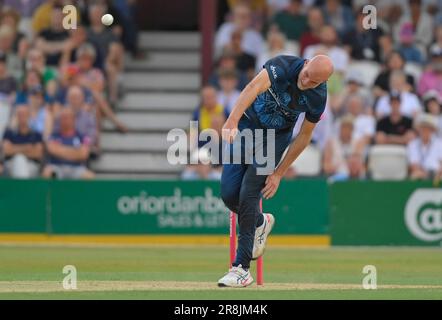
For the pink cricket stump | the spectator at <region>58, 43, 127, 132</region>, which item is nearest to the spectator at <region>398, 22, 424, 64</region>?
the spectator at <region>58, 43, 127, 132</region>

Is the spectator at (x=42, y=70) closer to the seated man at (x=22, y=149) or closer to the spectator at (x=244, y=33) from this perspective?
the seated man at (x=22, y=149)

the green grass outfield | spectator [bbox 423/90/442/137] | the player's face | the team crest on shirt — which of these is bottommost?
the green grass outfield

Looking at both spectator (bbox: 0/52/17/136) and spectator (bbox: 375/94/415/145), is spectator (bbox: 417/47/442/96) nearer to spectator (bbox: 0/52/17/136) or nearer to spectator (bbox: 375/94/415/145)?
spectator (bbox: 375/94/415/145)

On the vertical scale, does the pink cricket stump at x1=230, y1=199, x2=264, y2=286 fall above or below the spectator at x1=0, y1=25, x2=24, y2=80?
below

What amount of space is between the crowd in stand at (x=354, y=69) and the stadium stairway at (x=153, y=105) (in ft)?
3.20

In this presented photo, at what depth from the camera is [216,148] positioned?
793 inches

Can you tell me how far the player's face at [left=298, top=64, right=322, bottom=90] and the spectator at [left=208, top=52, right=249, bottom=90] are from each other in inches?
410

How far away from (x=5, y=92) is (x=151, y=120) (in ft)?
9.05

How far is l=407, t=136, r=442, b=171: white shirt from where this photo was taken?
2072cm

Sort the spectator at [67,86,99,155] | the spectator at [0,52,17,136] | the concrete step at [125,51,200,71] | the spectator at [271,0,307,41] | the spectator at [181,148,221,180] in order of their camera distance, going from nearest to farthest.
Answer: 1. the spectator at [181,148,221,180]
2. the spectator at [67,86,99,155]
3. the spectator at [0,52,17,136]
4. the spectator at [271,0,307,41]
5. the concrete step at [125,51,200,71]

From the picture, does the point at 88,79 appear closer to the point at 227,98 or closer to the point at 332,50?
the point at 227,98

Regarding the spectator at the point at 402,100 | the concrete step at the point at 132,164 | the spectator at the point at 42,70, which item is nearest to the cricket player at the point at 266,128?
the spectator at the point at 402,100

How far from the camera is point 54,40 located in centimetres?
2289

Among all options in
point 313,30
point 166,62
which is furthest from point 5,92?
point 313,30
